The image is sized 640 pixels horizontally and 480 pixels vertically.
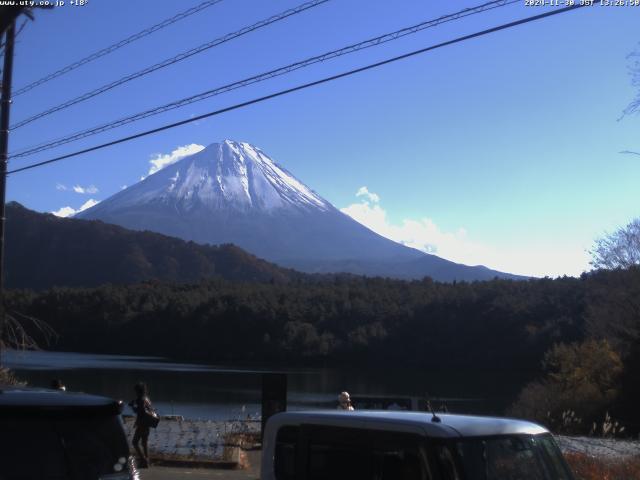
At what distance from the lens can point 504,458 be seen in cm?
602

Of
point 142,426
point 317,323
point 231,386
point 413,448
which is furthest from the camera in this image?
point 317,323

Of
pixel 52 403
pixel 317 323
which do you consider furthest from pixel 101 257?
pixel 52 403

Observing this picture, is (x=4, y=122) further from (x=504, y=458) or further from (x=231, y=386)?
(x=231, y=386)

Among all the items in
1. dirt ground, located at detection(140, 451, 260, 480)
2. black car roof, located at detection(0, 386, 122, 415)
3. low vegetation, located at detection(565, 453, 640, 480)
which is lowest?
dirt ground, located at detection(140, 451, 260, 480)

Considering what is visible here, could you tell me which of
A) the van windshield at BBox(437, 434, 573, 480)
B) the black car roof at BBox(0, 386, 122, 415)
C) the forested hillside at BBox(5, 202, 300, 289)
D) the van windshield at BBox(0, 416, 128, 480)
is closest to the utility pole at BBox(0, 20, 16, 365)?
the black car roof at BBox(0, 386, 122, 415)

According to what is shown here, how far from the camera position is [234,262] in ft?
466

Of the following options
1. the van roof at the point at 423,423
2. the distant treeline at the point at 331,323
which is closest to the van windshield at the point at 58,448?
the van roof at the point at 423,423

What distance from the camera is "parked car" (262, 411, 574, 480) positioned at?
585cm

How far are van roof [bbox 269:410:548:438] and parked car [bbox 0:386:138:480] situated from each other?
1524 mm

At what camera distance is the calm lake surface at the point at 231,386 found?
32781 mm

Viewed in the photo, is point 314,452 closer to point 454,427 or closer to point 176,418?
point 454,427

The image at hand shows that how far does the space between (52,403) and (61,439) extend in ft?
0.81

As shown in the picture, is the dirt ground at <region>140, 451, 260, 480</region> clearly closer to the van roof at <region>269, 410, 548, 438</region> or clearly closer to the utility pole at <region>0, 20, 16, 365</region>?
the utility pole at <region>0, 20, 16, 365</region>

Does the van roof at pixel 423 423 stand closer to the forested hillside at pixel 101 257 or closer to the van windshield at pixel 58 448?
the van windshield at pixel 58 448
